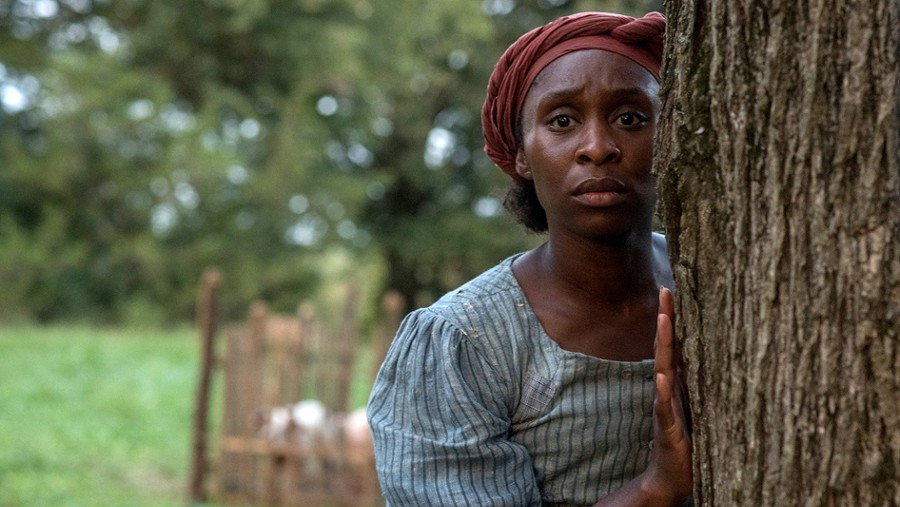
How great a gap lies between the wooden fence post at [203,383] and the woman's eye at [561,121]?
6133mm

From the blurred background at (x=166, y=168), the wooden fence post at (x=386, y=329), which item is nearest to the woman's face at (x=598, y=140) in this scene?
the wooden fence post at (x=386, y=329)

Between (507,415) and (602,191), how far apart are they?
0.48 m

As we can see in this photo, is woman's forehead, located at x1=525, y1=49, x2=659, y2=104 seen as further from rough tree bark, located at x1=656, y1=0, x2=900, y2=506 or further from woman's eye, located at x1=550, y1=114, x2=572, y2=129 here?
rough tree bark, located at x1=656, y1=0, x2=900, y2=506

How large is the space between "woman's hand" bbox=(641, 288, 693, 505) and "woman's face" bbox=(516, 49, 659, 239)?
0.21 meters

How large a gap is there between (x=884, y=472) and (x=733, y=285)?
1.21ft

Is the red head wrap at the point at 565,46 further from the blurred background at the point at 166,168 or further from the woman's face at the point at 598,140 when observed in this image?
the blurred background at the point at 166,168

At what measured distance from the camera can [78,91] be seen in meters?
12.9

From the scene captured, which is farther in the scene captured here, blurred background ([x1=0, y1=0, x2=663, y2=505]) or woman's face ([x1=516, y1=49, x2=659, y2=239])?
blurred background ([x1=0, y1=0, x2=663, y2=505])

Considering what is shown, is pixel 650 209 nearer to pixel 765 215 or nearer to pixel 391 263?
pixel 765 215

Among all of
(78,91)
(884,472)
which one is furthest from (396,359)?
(78,91)

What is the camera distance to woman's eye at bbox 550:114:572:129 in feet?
7.49

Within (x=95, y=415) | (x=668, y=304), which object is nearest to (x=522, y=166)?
(x=668, y=304)

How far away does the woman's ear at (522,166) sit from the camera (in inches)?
97.5

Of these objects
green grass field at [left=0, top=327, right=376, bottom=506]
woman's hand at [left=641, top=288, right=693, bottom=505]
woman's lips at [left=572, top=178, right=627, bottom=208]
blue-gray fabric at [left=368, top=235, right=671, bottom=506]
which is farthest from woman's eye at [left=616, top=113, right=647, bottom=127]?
green grass field at [left=0, top=327, right=376, bottom=506]
